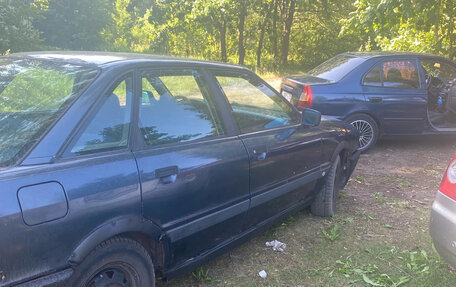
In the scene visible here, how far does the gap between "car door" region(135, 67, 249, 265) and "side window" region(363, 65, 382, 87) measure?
4.09 meters

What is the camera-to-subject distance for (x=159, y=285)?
120 inches

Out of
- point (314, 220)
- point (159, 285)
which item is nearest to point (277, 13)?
point (314, 220)

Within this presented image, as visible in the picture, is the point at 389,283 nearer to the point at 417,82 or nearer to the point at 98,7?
the point at 417,82

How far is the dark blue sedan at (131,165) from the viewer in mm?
1979

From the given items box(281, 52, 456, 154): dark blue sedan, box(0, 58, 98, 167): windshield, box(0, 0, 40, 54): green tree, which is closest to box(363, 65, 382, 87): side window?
box(281, 52, 456, 154): dark blue sedan

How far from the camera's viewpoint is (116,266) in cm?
230

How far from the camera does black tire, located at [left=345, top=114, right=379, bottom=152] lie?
6.43 meters

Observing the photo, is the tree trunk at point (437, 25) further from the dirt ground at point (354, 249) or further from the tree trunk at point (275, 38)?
the tree trunk at point (275, 38)

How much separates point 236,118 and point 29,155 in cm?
158

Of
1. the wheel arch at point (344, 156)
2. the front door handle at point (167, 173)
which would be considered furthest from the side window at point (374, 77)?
the front door handle at point (167, 173)

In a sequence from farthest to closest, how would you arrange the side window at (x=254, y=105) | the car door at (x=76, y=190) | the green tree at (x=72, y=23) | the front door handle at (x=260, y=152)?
the green tree at (x=72, y=23)
the side window at (x=254, y=105)
the front door handle at (x=260, y=152)
the car door at (x=76, y=190)

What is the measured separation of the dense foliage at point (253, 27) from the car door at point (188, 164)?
7574 mm

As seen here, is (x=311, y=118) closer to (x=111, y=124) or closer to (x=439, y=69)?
(x=111, y=124)

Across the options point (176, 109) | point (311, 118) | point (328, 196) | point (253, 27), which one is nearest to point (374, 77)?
point (328, 196)
